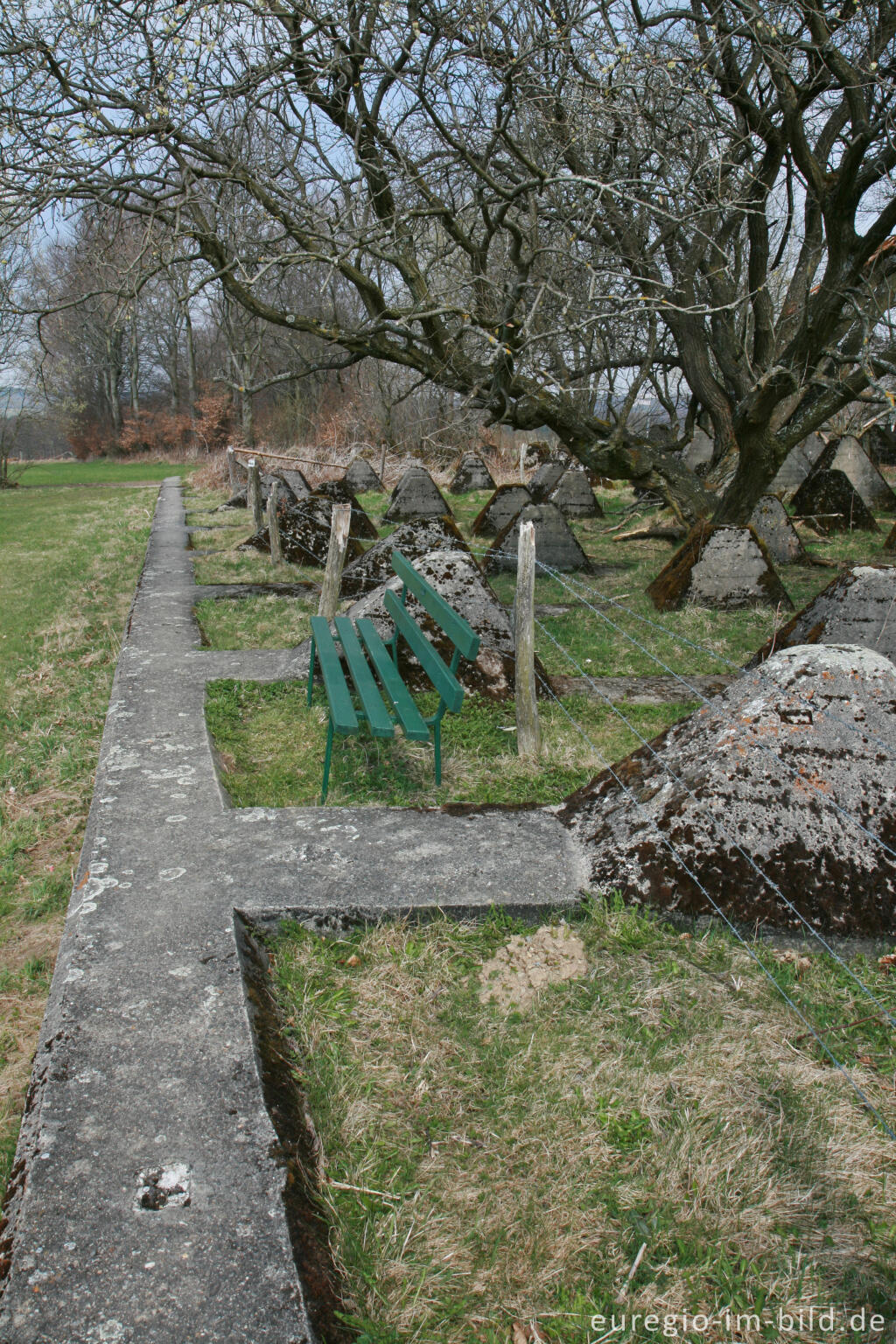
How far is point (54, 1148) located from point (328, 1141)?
0.65 meters

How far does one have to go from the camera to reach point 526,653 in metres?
4.93

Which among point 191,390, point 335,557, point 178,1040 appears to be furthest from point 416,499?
point 191,390

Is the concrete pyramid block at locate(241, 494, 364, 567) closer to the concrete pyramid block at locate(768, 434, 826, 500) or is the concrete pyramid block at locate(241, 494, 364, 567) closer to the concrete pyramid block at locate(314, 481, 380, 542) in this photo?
the concrete pyramid block at locate(314, 481, 380, 542)

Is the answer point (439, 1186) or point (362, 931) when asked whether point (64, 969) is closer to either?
point (362, 931)

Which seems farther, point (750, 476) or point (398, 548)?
point (750, 476)

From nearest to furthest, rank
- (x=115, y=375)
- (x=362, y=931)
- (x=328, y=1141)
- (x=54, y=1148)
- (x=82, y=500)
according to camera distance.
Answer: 1. (x=54, y=1148)
2. (x=328, y=1141)
3. (x=362, y=931)
4. (x=82, y=500)
5. (x=115, y=375)

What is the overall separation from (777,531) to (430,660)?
25.2 ft

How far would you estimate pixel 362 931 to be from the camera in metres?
3.04

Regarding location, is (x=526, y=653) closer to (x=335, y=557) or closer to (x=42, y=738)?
(x=335, y=557)

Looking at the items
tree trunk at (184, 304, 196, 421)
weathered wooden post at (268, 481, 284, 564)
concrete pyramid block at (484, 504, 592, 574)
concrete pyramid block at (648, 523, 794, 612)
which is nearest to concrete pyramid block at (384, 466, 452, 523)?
weathered wooden post at (268, 481, 284, 564)

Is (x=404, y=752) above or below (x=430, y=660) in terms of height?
below

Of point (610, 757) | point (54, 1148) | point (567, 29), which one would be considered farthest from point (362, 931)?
point (567, 29)

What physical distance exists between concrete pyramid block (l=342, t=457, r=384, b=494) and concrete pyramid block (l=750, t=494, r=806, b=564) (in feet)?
34.8

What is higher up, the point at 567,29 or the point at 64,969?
the point at 567,29
